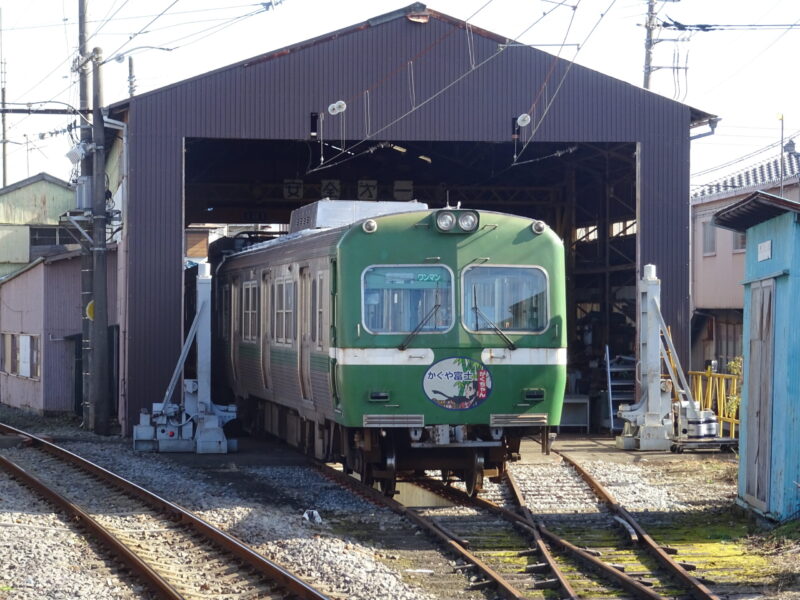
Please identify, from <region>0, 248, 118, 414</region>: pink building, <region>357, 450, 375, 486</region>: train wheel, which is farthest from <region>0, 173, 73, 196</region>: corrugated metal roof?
<region>357, 450, 375, 486</region>: train wheel

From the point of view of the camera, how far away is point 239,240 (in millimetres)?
20391

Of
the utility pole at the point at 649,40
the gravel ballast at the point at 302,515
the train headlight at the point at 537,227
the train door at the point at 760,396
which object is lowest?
the gravel ballast at the point at 302,515

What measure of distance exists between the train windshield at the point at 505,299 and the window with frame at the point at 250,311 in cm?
568

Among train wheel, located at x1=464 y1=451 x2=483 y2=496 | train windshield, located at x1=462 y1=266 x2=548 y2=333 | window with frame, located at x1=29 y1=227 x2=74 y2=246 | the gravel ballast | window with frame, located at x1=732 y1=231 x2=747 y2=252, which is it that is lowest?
the gravel ballast

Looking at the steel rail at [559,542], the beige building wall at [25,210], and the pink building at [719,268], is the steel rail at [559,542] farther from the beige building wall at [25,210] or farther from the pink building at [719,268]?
the beige building wall at [25,210]

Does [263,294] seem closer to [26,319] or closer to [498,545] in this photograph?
[498,545]

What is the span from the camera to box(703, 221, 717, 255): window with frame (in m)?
28.4

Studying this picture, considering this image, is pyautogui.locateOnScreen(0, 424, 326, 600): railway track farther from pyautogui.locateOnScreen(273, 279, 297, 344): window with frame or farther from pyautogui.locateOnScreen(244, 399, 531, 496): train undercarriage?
pyautogui.locateOnScreen(273, 279, 297, 344): window with frame

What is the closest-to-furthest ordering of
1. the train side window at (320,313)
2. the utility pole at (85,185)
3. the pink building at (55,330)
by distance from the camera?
the train side window at (320,313) < the utility pole at (85,185) < the pink building at (55,330)

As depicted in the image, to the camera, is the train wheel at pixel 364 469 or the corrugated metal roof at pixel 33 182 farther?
the corrugated metal roof at pixel 33 182

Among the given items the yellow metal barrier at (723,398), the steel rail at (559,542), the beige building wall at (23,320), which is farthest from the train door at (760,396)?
the beige building wall at (23,320)

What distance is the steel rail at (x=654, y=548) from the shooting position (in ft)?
26.0

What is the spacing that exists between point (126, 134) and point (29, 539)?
10.4 metres

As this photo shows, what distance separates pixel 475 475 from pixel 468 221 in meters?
2.49
